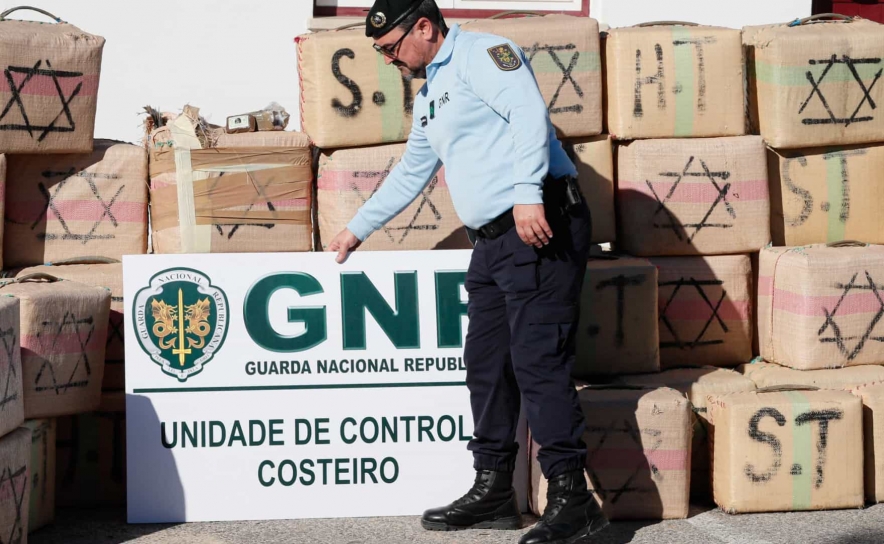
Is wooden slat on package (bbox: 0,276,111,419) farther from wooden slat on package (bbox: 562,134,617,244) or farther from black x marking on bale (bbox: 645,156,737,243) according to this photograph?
black x marking on bale (bbox: 645,156,737,243)

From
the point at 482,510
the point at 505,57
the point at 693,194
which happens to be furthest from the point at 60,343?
the point at 693,194

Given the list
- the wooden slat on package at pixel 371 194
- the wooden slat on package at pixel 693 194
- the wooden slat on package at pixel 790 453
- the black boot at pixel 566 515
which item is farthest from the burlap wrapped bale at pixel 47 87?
the wooden slat on package at pixel 790 453

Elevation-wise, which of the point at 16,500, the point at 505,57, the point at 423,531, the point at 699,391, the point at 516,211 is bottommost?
the point at 423,531

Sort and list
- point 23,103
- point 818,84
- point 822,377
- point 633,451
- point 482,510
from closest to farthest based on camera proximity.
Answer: point 482,510, point 633,451, point 23,103, point 822,377, point 818,84

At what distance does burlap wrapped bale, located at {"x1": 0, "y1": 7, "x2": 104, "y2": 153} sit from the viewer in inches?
171

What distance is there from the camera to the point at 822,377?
4.48 meters

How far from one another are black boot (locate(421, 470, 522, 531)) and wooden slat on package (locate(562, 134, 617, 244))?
3.95 ft

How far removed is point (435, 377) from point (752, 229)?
4.93ft

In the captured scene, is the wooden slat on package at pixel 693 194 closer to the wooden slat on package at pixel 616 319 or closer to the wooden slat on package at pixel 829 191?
the wooden slat on package at pixel 829 191

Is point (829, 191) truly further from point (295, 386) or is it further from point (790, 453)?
point (295, 386)

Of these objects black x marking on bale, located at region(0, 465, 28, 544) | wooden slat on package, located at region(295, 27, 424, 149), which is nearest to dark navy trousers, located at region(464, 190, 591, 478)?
wooden slat on package, located at region(295, 27, 424, 149)

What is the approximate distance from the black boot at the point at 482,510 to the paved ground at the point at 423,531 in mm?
42

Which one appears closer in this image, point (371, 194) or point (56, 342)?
point (56, 342)

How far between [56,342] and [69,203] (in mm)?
743
